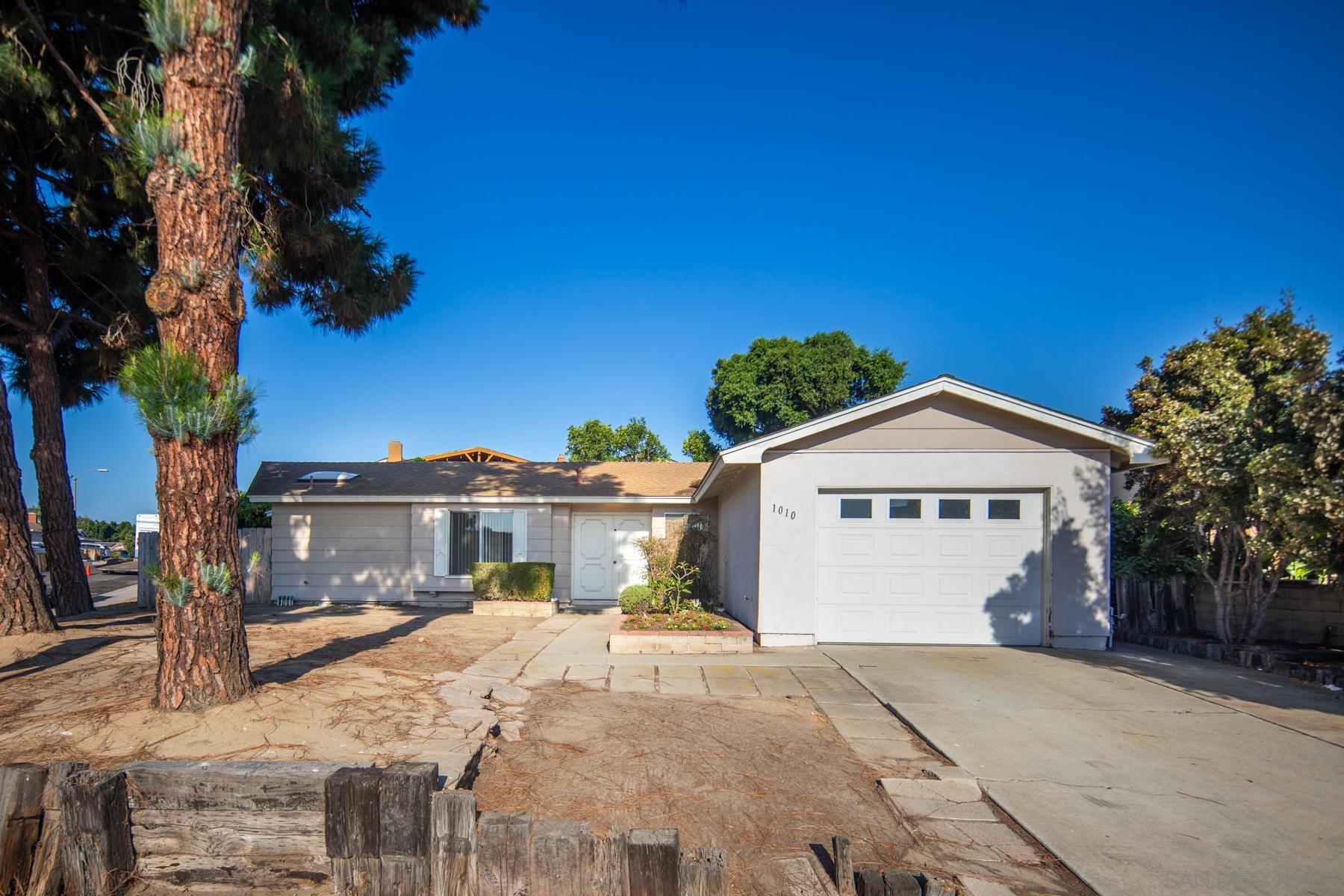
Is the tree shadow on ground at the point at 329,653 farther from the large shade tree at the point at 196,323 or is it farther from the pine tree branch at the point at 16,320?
the pine tree branch at the point at 16,320

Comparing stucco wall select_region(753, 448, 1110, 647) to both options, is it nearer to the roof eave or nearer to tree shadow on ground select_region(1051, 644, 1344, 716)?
the roof eave

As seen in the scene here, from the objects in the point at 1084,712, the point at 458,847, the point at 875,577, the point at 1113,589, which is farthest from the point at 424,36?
the point at 1113,589

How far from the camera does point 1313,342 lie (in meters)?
7.37

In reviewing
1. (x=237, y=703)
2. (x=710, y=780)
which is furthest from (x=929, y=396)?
(x=237, y=703)

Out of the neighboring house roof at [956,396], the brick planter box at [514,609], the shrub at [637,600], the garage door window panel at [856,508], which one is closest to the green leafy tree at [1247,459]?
the neighboring house roof at [956,396]

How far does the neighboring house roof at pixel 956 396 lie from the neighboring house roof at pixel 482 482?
5255mm

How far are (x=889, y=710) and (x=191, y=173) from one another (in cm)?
727

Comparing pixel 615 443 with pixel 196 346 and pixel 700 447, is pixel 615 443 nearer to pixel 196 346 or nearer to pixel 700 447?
pixel 700 447

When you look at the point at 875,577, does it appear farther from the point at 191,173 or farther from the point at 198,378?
the point at 191,173

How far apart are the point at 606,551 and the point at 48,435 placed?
9911 mm

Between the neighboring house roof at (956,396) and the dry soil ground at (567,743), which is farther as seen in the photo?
the neighboring house roof at (956,396)

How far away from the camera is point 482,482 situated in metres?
15.0

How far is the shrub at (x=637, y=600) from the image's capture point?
977 centimetres

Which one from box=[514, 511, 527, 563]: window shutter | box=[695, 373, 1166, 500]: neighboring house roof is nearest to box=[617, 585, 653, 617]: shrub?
box=[695, 373, 1166, 500]: neighboring house roof
